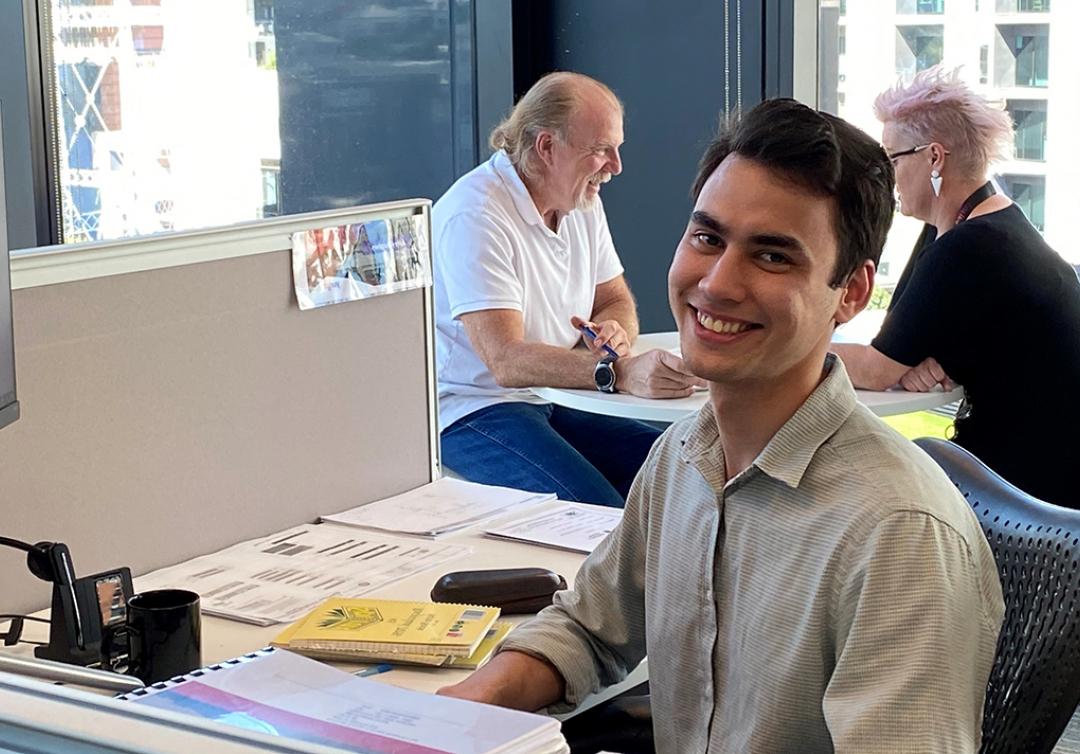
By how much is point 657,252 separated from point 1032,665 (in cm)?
328

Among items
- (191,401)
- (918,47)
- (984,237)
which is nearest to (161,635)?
(191,401)

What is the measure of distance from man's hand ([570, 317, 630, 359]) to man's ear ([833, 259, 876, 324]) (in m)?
1.54

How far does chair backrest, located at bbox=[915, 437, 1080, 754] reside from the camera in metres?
1.21

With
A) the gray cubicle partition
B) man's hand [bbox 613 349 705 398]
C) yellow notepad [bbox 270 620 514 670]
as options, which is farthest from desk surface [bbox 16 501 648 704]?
man's hand [bbox 613 349 705 398]

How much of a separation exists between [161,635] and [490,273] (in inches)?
63.6

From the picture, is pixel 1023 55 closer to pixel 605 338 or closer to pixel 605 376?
pixel 605 338

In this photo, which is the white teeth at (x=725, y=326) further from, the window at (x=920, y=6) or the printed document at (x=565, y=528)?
the window at (x=920, y=6)

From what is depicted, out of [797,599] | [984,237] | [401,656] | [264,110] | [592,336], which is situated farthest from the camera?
[264,110]

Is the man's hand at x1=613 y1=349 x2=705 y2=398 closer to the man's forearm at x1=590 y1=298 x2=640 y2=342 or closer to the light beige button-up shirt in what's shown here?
the man's forearm at x1=590 y1=298 x2=640 y2=342

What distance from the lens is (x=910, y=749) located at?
1.10m

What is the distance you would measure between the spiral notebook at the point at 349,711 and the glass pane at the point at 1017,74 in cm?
257

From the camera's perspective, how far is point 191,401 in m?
1.87

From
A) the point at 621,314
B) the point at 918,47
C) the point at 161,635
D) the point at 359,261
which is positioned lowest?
the point at 161,635

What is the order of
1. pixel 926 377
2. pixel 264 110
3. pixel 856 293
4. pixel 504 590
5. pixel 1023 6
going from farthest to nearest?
pixel 264 110 → pixel 1023 6 → pixel 926 377 → pixel 504 590 → pixel 856 293
